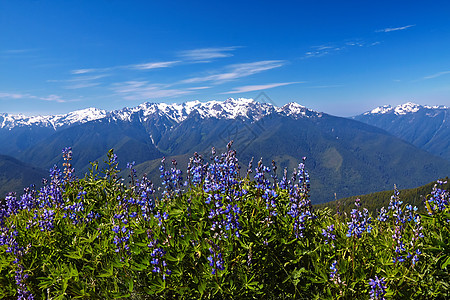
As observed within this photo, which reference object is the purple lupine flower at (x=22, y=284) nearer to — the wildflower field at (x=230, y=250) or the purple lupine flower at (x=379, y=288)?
the wildflower field at (x=230, y=250)

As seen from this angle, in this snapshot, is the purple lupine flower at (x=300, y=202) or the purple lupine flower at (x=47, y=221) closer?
the purple lupine flower at (x=300, y=202)

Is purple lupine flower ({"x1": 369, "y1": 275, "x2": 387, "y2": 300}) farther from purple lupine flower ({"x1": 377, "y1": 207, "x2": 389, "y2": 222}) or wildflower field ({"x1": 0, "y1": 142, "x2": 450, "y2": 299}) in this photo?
purple lupine flower ({"x1": 377, "y1": 207, "x2": 389, "y2": 222})

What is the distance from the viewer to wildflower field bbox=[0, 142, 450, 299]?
12.4 feet

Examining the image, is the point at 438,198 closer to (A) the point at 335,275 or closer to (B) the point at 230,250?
(A) the point at 335,275

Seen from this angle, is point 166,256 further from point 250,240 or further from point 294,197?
point 294,197

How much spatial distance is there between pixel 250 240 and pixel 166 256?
1295 millimetres

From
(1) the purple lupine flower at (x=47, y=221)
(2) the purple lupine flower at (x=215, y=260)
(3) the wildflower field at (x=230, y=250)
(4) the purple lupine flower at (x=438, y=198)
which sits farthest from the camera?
(1) the purple lupine flower at (x=47, y=221)

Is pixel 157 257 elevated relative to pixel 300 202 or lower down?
lower down

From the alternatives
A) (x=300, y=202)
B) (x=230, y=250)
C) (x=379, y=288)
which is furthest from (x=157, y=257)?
(x=379, y=288)

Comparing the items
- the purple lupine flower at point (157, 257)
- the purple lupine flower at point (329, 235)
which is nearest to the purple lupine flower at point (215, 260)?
the purple lupine flower at point (157, 257)

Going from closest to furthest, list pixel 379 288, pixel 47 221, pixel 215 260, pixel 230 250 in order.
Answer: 1. pixel 379 288
2. pixel 215 260
3. pixel 230 250
4. pixel 47 221

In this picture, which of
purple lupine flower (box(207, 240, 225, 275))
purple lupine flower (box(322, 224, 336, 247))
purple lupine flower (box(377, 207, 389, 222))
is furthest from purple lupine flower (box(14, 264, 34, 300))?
purple lupine flower (box(377, 207, 389, 222))

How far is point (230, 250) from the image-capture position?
372 cm

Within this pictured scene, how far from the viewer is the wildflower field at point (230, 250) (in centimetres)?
377
